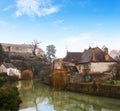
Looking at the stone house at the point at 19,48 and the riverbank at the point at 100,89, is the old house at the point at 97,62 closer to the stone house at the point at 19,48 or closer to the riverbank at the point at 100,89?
the riverbank at the point at 100,89

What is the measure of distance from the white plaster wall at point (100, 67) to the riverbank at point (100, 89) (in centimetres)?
1018

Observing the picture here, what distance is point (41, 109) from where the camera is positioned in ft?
100

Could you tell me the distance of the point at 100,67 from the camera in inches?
2248

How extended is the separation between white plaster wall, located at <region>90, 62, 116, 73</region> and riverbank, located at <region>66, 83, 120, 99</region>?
10184mm

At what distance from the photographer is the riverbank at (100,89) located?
120 feet

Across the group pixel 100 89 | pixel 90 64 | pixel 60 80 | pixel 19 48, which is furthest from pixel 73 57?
pixel 19 48

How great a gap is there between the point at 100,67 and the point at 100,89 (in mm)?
17630

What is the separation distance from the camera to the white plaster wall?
56750 mm

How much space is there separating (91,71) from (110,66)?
432 centimetres

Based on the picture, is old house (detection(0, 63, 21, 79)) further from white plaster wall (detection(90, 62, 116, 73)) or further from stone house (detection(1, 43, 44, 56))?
stone house (detection(1, 43, 44, 56))

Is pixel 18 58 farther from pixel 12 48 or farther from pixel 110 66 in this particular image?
pixel 110 66

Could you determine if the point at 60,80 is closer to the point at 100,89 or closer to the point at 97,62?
the point at 97,62

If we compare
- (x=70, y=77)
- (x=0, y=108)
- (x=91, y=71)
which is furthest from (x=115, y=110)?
(x=91, y=71)

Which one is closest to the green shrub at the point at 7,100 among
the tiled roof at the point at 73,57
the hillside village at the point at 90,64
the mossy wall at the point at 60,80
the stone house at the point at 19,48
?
the mossy wall at the point at 60,80
